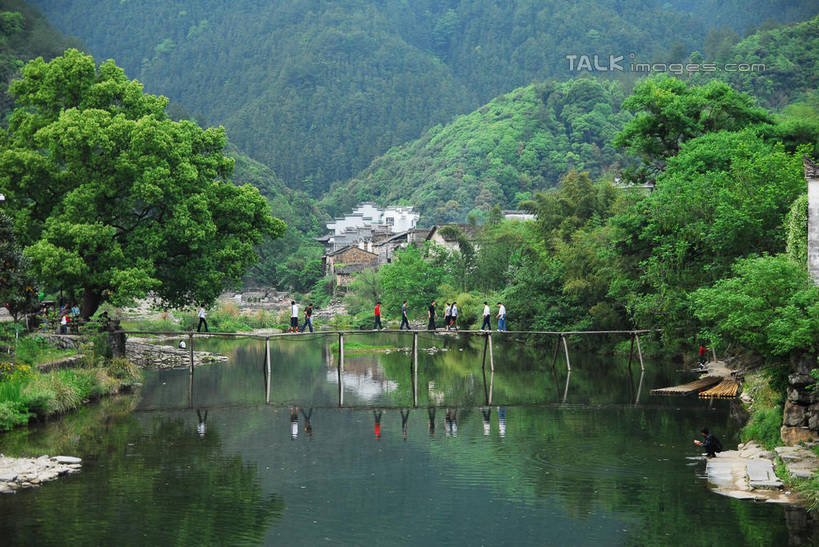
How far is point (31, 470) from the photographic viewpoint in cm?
2241

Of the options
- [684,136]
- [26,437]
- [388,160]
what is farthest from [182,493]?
[388,160]

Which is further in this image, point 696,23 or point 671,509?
point 696,23

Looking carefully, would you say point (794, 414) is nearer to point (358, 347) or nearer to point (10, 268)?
point (10, 268)

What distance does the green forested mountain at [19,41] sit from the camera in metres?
74.9

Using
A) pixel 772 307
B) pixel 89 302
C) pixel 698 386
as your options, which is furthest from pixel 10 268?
pixel 698 386

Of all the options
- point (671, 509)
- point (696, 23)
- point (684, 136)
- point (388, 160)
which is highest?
point (696, 23)

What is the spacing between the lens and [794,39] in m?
103

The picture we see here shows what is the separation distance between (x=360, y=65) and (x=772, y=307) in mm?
161971

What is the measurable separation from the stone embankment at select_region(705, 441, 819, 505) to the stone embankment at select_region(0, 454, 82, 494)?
51.1 feet

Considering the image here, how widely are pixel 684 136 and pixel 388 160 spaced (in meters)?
108

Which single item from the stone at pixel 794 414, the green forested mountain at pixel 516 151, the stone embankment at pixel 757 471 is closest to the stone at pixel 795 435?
the stone at pixel 794 414

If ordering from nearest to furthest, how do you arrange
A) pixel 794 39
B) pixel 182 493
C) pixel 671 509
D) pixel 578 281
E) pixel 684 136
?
1. pixel 671 509
2. pixel 182 493
3. pixel 684 136
4. pixel 578 281
5. pixel 794 39

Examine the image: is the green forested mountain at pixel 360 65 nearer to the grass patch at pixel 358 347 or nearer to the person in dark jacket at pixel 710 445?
the grass patch at pixel 358 347

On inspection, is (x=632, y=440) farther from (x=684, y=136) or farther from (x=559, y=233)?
(x=559, y=233)
